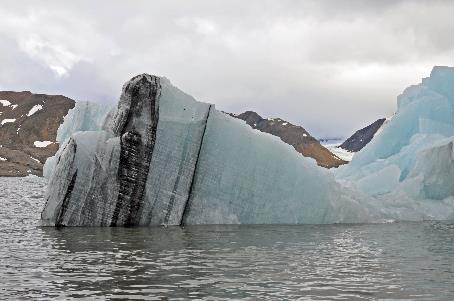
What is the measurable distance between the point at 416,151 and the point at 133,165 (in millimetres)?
21979

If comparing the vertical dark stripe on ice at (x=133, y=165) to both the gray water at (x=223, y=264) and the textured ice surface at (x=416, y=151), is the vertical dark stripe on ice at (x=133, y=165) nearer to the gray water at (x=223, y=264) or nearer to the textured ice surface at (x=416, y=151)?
the gray water at (x=223, y=264)

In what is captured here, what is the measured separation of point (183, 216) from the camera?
79.3ft

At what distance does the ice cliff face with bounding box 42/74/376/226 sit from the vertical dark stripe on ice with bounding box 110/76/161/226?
43 mm

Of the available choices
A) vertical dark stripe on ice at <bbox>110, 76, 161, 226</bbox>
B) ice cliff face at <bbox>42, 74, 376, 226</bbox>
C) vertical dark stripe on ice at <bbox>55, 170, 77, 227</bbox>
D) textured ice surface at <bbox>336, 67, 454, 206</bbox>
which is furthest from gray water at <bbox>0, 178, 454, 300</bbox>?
textured ice surface at <bbox>336, 67, 454, 206</bbox>

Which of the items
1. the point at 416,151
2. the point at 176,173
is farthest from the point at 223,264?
the point at 416,151

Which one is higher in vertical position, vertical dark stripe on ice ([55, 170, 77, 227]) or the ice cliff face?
the ice cliff face

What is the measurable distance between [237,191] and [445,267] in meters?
12.3

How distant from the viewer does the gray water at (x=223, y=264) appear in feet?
35.0

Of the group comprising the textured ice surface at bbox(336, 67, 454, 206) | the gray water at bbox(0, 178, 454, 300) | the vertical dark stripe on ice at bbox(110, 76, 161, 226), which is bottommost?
the gray water at bbox(0, 178, 454, 300)

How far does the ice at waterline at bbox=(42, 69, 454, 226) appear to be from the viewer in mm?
23047

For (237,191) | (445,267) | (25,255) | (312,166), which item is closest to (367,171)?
(312,166)

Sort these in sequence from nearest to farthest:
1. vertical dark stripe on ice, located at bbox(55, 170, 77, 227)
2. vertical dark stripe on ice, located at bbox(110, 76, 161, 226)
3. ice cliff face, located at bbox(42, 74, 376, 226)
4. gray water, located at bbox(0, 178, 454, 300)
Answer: gray water, located at bbox(0, 178, 454, 300), vertical dark stripe on ice, located at bbox(55, 170, 77, 227), ice cliff face, located at bbox(42, 74, 376, 226), vertical dark stripe on ice, located at bbox(110, 76, 161, 226)

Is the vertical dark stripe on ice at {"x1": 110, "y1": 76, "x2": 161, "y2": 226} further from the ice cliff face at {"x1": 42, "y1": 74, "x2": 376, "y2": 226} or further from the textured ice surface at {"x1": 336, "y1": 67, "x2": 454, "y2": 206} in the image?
the textured ice surface at {"x1": 336, "y1": 67, "x2": 454, "y2": 206}

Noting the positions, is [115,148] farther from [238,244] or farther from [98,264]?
[98,264]
